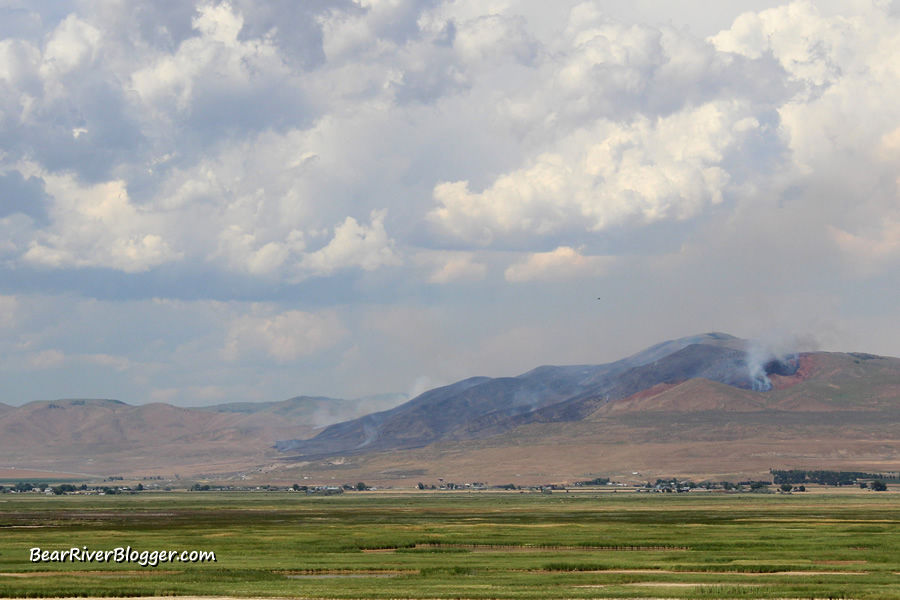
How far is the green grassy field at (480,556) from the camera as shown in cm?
7088

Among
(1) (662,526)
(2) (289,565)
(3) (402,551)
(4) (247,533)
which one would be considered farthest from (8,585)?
(1) (662,526)

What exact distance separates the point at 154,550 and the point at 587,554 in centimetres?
3980

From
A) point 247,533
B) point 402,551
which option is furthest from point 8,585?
point 247,533

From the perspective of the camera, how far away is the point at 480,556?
316 ft

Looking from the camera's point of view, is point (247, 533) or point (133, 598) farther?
point (247, 533)

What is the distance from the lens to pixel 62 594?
69.4 meters

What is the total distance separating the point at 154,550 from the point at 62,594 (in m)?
33.8

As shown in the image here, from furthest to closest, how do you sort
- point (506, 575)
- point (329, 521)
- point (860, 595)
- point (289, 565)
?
point (329, 521), point (289, 565), point (506, 575), point (860, 595)

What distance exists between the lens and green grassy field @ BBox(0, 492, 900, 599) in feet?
233

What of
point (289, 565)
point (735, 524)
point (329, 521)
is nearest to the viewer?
point (289, 565)

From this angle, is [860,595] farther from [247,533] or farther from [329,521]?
[329,521]

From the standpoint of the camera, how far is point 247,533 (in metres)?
131

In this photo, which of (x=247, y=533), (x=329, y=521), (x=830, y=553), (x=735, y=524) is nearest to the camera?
(x=830, y=553)

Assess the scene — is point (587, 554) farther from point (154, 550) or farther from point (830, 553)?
point (154, 550)
